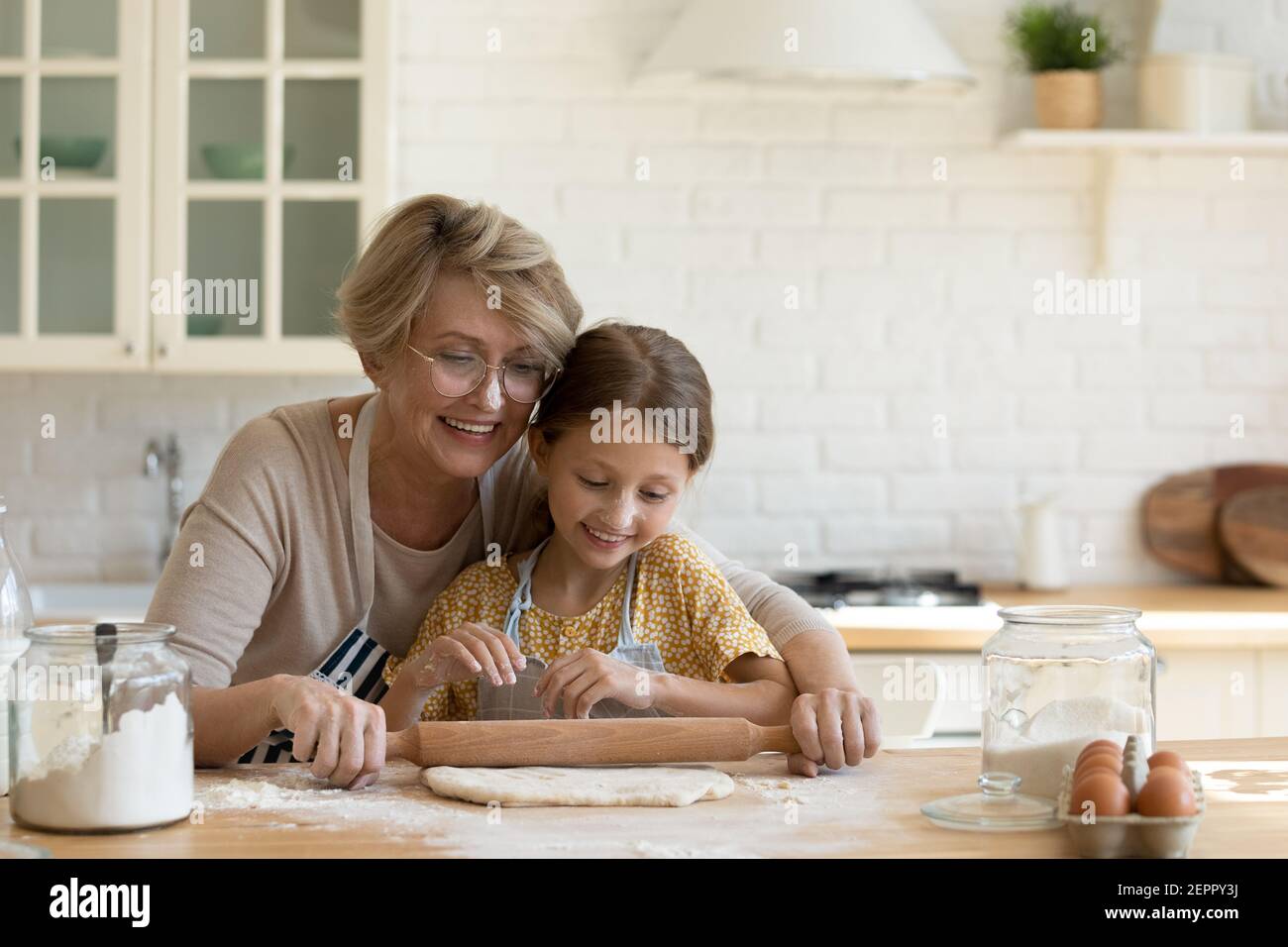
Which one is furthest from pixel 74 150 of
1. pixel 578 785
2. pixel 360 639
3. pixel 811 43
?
pixel 578 785

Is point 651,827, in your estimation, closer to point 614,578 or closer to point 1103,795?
point 1103,795

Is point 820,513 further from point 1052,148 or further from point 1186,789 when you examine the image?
point 1186,789

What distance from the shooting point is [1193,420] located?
11.7 ft

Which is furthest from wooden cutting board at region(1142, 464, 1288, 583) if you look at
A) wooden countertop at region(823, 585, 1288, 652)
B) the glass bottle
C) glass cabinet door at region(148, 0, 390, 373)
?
the glass bottle

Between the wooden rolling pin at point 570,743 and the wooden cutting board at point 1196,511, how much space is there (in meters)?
2.43

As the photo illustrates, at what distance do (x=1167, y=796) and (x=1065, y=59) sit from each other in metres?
2.67

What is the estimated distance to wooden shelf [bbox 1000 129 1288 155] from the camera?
3.33 metres

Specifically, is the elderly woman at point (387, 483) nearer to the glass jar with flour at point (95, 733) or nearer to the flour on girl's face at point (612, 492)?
the flour on girl's face at point (612, 492)

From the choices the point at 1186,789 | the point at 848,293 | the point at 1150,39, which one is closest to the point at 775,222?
the point at 848,293

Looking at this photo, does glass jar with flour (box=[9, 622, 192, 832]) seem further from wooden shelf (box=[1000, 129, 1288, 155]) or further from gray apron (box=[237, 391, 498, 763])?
wooden shelf (box=[1000, 129, 1288, 155])

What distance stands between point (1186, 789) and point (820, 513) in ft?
8.08

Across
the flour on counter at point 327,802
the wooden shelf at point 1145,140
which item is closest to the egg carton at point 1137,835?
the flour on counter at point 327,802

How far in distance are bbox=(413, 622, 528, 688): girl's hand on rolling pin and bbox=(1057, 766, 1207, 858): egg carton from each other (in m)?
0.55

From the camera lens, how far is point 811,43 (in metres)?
2.87
